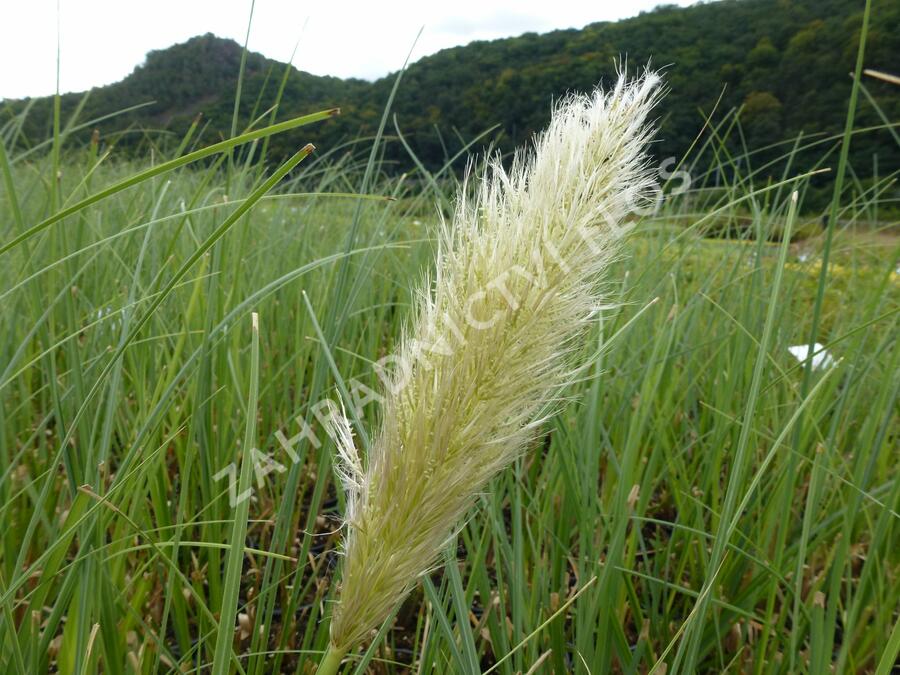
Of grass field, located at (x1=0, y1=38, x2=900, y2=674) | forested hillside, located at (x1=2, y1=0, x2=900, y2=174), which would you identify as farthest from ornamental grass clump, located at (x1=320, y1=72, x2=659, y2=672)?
forested hillside, located at (x1=2, y1=0, x2=900, y2=174)

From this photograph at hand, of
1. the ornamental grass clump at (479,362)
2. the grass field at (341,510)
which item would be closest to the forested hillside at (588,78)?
the grass field at (341,510)

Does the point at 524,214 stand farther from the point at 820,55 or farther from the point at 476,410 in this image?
the point at 820,55

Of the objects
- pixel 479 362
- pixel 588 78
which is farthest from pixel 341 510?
pixel 588 78

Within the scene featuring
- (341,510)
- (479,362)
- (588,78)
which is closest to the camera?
(479,362)

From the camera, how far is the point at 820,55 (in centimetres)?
618

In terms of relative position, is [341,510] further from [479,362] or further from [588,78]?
[588,78]

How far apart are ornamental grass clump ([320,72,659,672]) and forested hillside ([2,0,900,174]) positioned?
404 centimetres

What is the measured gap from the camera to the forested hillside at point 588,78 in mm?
5195

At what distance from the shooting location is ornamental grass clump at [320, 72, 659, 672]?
0.61 meters

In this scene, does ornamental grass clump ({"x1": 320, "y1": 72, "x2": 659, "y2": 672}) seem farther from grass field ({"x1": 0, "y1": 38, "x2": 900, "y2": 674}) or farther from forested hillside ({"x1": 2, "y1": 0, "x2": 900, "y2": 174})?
forested hillside ({"x1": 2, "y1": 0, "x2": 900, "y2": 174})

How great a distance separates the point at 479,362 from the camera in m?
0.63

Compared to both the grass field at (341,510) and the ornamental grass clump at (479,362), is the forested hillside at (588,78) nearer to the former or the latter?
the grass field at (341,510)

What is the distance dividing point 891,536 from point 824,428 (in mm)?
573

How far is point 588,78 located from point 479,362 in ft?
18.8
